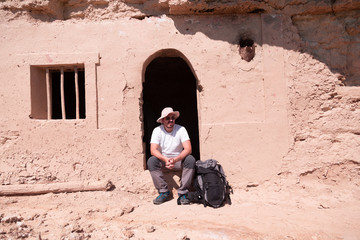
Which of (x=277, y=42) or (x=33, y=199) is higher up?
(x=277, y=42)

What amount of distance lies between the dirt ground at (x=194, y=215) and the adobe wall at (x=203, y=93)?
0.29 meters

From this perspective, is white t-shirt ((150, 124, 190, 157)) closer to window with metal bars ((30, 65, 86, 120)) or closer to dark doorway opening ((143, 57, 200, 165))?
window with metal bars ((30, 65, 86, 120))

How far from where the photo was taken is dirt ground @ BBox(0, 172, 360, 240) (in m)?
3.12

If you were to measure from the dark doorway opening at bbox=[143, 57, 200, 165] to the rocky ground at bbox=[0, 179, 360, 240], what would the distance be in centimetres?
398

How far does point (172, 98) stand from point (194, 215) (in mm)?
5331

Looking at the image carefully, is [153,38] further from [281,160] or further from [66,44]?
[281,160]

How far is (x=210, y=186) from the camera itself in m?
3.94

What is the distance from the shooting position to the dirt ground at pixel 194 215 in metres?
3.12

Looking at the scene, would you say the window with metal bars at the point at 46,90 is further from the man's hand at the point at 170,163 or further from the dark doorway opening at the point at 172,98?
the dark doorway opening at the point at 172,98

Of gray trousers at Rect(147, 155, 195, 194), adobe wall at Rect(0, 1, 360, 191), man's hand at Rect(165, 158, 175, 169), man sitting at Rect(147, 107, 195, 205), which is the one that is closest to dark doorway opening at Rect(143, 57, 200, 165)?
adobe wall at Rect(0, 1, 360, 191)

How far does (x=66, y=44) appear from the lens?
4.54 meters

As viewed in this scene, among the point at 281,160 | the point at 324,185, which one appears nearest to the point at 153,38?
the point at 281,160

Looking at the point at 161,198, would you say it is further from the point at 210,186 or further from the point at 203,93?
the point at 203,93

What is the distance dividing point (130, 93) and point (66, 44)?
1.27 meters
